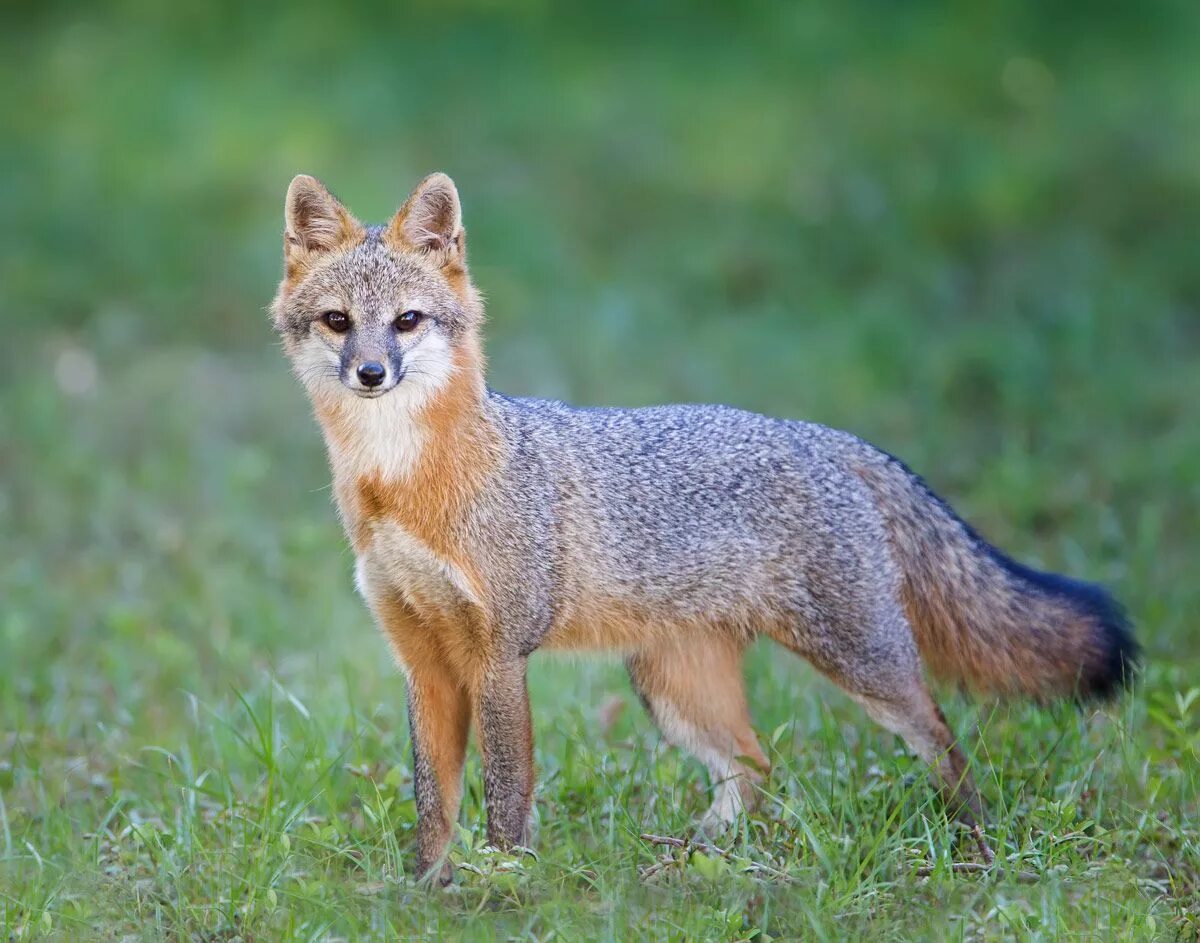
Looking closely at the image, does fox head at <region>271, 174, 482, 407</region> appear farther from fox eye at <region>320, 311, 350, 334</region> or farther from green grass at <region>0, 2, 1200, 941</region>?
green grass at <region>0, 2, 1200, 941</region>

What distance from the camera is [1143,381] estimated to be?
372 inches

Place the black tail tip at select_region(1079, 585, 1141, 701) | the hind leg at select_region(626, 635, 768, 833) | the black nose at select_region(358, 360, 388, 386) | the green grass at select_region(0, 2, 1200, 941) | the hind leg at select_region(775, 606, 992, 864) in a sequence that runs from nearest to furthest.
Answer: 1. the green grass at select_region(0, 2, 1200, 941)
2. the black nose at select_region(358, 360, 388, 386)
3. the hind leg at select_region(775, 606, 992, 864)
4. the black tail tip at select_region(1079, 585, 1141, 701)
5. the hind leg at select_region(626, 635, 768, 833)

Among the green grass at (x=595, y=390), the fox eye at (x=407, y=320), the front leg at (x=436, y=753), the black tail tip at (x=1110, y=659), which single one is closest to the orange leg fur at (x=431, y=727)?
the front leg at (x=436, y=753)

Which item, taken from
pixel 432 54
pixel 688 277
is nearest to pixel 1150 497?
pixel 688 277

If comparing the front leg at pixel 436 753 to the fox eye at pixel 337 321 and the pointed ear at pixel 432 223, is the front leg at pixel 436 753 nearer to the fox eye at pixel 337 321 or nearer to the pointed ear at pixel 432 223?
the fox eye at pixel 337 321

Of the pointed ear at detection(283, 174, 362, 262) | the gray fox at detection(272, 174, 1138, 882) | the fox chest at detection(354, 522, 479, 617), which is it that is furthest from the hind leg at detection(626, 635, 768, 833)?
the pointed ear at detection(283, 174, 362, 262)

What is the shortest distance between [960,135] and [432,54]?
482 centimetres

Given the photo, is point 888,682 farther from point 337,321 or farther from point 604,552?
point 337,321

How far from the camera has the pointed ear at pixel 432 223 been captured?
5.12m

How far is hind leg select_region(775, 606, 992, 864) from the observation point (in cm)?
510

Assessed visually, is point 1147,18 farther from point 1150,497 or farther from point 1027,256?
point 1150,497

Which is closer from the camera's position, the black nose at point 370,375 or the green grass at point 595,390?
the green grass at point 595,390

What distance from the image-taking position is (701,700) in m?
5.49

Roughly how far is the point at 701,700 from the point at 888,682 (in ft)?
2.34
